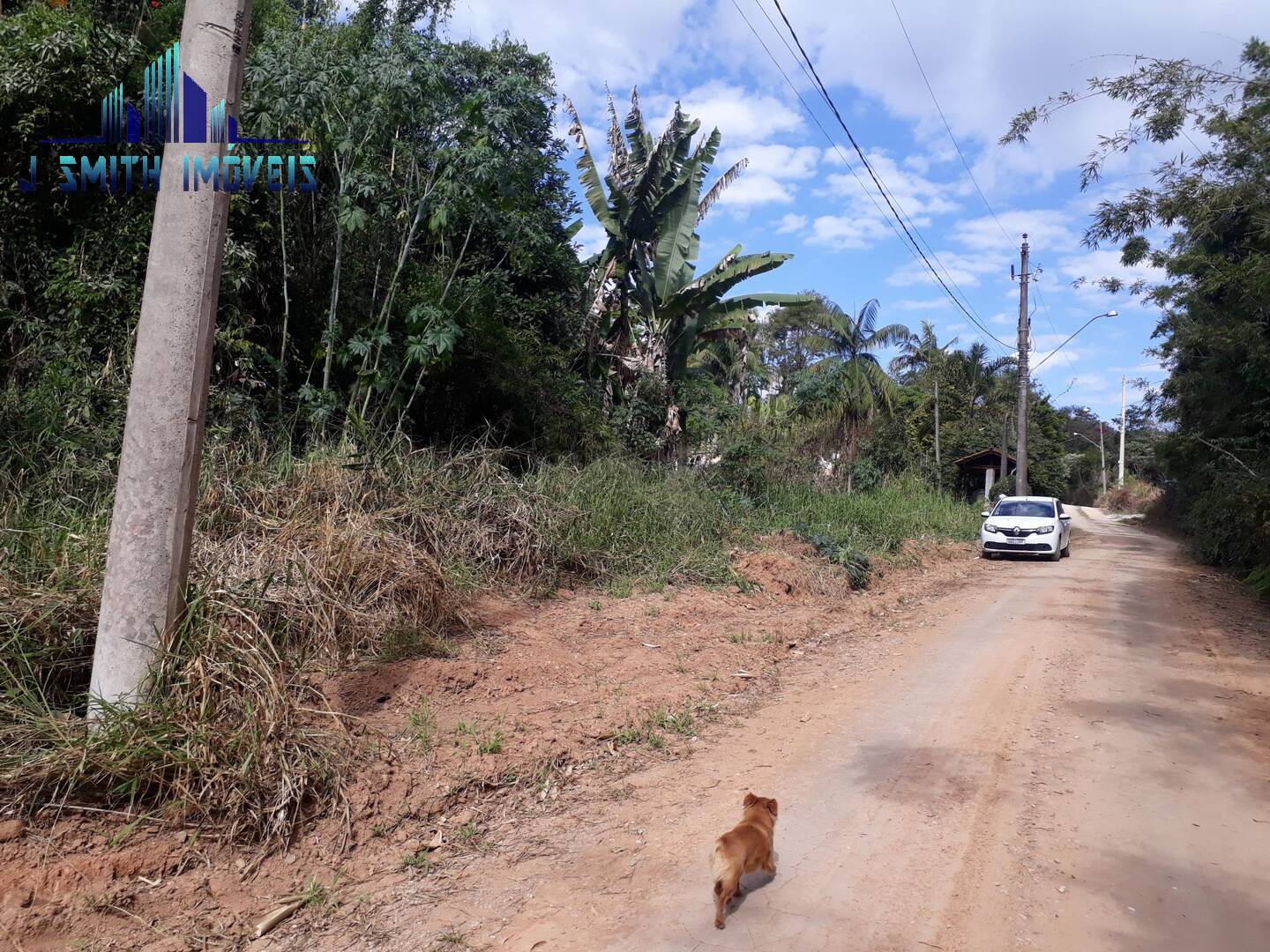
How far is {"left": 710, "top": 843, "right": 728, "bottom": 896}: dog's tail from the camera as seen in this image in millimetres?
3424

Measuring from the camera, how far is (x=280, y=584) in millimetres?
6102

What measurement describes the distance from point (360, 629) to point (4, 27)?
8096 millimetres

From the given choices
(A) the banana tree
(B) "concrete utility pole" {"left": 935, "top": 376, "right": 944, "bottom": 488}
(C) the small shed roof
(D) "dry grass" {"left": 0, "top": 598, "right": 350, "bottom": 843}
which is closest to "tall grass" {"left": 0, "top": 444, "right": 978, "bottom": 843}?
(D) "dry grass" {"left": 0, "top": 598, "right": 350, "bottom": 843}

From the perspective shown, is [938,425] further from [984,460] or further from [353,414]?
[353,414]

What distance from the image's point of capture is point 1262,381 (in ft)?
54.3

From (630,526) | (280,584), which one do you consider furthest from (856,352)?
(280,584)

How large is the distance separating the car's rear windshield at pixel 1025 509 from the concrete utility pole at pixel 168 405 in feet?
61.6

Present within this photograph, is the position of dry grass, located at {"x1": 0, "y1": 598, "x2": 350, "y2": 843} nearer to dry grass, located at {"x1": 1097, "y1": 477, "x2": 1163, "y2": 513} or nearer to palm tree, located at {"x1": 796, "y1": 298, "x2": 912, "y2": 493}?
palm tree, located at {"x1": 796, "y1": 298, "x2": 912, "y2": 493}

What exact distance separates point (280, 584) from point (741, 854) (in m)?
4.04

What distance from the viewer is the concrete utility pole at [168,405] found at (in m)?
4.29

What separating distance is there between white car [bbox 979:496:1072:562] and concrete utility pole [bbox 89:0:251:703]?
1794 centimetres

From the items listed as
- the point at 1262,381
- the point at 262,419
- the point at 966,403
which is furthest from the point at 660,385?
the point at 966,403

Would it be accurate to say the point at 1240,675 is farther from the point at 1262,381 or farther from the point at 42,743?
the point at 1262,381

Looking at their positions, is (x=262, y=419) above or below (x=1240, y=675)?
above
